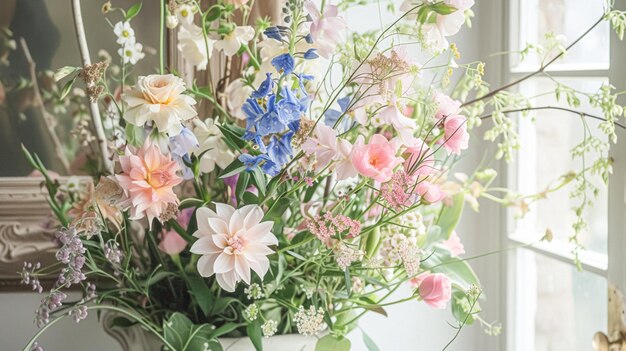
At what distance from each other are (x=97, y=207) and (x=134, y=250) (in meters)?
0.22

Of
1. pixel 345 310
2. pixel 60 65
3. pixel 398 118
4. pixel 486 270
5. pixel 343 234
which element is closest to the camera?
pixel 398 118

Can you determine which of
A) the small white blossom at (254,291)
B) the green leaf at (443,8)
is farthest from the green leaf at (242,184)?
the green leaf at (443,8)

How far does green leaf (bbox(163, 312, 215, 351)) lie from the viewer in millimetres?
1183

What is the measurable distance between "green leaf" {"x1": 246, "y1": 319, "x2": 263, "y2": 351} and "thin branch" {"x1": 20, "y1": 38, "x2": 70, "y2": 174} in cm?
54

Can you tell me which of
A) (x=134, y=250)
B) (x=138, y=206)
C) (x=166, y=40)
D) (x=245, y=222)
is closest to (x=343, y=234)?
(x=245, y=222)

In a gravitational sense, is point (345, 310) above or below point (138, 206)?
below

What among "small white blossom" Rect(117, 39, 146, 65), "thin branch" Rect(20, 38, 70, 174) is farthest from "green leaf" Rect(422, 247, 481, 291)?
"thin branch" Rect(20, 38, 70, 174)

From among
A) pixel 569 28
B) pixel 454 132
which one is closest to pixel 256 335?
pixel 454 132

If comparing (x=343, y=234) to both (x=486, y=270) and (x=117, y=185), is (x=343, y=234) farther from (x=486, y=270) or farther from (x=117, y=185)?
(x=486, y=270)

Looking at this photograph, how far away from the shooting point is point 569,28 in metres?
1.42

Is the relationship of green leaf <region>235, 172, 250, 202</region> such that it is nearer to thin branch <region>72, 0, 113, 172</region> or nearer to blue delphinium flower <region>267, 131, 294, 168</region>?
blue delphinium flower <region>267, 131, 294, 168</region>

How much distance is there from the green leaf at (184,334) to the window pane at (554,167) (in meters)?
0.62

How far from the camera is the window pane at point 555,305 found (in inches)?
54.2

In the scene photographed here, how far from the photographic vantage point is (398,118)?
3.43ft
